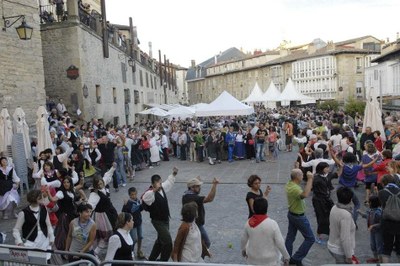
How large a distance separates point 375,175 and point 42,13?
18.1m

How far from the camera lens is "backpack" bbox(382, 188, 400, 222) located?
553cm

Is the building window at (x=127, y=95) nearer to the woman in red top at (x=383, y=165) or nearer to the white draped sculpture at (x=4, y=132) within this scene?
the white draped sculpture at (x=4, y=132)

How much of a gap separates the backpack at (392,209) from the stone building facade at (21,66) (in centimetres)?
1222

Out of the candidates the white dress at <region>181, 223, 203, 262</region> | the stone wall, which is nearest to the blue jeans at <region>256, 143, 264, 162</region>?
the stone wall

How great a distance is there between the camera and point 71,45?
20188 mm

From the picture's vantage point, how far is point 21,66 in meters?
14.9

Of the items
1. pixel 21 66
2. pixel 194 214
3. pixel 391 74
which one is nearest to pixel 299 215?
pixel 194 214

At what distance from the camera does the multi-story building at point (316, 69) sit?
55.2 meters

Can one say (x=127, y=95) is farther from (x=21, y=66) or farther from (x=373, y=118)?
(x=373, y=118)

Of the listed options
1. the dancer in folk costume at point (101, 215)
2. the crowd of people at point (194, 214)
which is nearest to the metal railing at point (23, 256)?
the crowd of people at point (194, 214)

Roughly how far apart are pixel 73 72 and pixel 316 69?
4527 cm

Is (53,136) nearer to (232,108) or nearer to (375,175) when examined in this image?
(232,108)

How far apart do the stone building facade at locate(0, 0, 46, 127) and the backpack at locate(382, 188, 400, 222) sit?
481 inches

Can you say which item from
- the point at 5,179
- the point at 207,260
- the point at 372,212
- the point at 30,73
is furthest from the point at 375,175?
the point at 30,73
